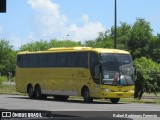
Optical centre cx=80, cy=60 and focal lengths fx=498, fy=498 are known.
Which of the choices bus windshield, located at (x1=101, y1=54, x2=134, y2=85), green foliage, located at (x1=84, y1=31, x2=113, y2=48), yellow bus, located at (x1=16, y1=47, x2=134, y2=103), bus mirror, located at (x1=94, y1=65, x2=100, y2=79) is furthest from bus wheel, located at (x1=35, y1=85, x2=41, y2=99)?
green foliage, located at (x1=84, y1=31, x2=113, y2=48)

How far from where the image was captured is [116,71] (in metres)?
29.5

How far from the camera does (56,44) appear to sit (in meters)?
124

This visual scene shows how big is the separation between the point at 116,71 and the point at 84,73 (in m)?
2.11

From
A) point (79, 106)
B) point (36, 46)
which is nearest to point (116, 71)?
point (79, 106)

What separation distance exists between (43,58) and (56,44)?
89.9 meters

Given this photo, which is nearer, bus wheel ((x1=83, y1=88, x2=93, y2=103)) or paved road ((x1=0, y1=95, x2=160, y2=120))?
paved road ((x1=0, y1=95, x2=160, y2=120))

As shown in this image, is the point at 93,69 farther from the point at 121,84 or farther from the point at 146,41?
the point at 146,41

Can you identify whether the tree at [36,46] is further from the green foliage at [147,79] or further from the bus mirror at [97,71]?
the bus mirror at [97,71]

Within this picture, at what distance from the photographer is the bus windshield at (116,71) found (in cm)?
2945

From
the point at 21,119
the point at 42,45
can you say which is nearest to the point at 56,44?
the point at 42,45

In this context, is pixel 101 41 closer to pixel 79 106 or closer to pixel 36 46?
pixel 36 46

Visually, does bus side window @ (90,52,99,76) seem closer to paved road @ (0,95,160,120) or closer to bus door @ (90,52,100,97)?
bus door @ (90,52,100,97)

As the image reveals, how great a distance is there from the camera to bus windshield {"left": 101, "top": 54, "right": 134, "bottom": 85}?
2945cm

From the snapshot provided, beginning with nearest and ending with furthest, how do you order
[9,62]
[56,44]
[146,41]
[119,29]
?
[146,41] → [119,29] → [9,62] → [56,44]
